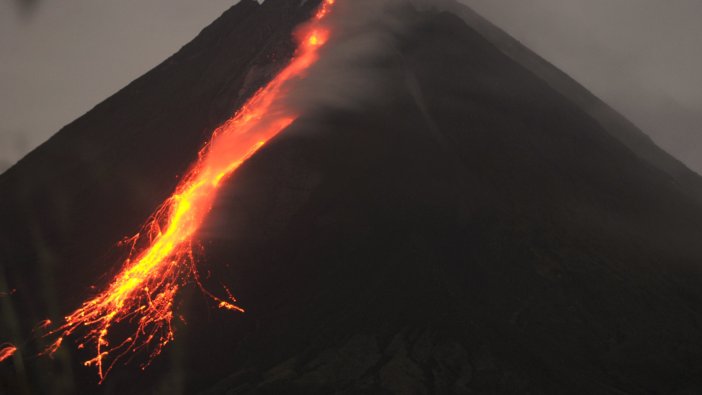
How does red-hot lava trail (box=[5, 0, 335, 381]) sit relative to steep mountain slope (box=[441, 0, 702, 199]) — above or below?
above

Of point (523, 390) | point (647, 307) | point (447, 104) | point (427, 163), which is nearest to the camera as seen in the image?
point (523, 390)

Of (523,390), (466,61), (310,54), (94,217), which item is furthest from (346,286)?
(466,61)

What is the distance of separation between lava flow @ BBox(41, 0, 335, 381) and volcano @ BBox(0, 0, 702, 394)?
368 mm

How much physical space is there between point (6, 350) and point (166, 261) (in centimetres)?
396

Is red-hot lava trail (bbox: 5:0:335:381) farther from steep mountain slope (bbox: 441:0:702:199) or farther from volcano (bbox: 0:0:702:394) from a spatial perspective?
steep mountain slope (bbox: 441:0:702:199)

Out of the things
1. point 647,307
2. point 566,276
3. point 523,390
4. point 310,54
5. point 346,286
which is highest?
point 310,54

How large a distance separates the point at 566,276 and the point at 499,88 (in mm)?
9966

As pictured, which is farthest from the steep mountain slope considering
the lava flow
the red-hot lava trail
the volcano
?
the red-hot lava trail

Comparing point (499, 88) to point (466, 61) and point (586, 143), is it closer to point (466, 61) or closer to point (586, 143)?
point (466, 61)

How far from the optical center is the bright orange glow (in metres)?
15.5

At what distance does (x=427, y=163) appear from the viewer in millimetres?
20406

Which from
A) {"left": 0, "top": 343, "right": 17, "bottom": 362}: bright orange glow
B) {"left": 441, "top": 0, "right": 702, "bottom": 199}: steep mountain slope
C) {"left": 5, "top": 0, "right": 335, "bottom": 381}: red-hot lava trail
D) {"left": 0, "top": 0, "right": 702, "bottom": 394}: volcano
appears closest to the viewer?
{"left": 0, "top": 0, "right": 702, "bottom": 394}: volcano

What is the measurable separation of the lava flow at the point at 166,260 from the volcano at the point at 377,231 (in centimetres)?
37

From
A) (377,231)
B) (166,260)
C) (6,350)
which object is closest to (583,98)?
(377,231)
